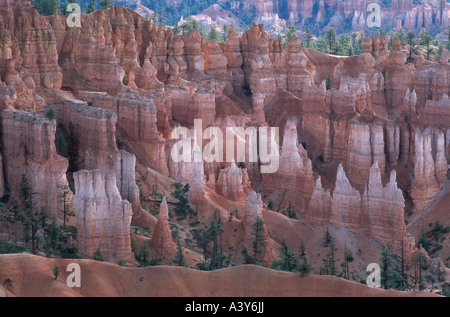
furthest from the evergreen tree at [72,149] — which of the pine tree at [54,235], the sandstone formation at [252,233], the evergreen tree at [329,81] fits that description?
the evergreen tree at [329,81]

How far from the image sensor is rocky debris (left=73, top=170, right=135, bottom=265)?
70750 millimetres

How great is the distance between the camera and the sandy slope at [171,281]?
6256 cm

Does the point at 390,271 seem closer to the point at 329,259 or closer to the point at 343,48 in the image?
the point at 329,259

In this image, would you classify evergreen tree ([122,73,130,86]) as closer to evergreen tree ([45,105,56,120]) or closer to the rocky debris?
evergreen tree ([45,105,56,120])

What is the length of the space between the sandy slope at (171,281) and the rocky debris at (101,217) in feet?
19.1

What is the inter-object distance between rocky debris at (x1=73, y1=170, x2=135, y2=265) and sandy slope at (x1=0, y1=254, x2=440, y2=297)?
5813 mm

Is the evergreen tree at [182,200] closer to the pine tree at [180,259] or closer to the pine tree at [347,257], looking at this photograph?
the pine tree at [180,259]

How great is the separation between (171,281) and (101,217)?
30.0 feet

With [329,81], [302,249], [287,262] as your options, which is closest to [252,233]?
[302,249]

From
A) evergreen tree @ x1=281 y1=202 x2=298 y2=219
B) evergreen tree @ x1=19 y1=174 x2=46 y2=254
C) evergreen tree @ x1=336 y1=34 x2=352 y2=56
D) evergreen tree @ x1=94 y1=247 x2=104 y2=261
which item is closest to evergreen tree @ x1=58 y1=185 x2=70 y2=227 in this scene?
evergreen tree @ x1=19 y1=174 x2=46 y2=254

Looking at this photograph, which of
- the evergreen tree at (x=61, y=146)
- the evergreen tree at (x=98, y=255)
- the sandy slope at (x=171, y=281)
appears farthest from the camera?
the evergreen tree at (x=61, y=146)

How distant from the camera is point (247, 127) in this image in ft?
351

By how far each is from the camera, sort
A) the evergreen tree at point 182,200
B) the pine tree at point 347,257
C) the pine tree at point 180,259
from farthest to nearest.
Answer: the evergreen tree at point 182,200 < the pine tree at point 347,257 < the pine tree at point 180,259

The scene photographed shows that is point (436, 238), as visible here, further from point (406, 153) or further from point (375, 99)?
point (375, 99)
